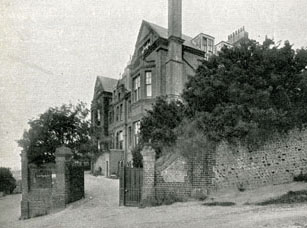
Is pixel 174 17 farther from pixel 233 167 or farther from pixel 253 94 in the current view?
pixel 233 167

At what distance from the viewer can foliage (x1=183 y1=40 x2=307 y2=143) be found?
12.7m

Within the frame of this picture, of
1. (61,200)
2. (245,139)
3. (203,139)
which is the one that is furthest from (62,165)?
(245,139)

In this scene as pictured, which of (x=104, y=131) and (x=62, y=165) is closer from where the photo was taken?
(x=62, y=165)

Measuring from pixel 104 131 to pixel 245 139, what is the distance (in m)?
29.2

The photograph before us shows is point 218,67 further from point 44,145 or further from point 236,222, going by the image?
point 44,145

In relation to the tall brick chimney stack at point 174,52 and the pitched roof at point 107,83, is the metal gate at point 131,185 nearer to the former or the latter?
the tall brick chimney stack at point 174,52

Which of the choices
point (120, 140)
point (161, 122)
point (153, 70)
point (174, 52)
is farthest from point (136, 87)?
point (161, 122)

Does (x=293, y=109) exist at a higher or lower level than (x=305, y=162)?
higher

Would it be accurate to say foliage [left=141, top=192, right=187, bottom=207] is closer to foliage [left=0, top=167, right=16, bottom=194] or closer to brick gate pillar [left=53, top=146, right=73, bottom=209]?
brick gate pillar [left=53, top=146, right=73, bottom=209]

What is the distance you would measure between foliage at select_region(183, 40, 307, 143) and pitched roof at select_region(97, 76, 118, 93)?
28.4 m

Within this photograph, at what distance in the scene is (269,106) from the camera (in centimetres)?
1298

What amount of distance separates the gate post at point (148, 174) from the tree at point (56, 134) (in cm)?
795

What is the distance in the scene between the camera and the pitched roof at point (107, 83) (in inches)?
1638

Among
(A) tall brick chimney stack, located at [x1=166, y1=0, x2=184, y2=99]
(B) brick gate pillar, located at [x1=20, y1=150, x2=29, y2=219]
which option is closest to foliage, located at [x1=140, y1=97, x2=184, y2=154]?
(A) tall brick chimney stack, located at [x1=166, y1=0, x2=184, y2=99]
